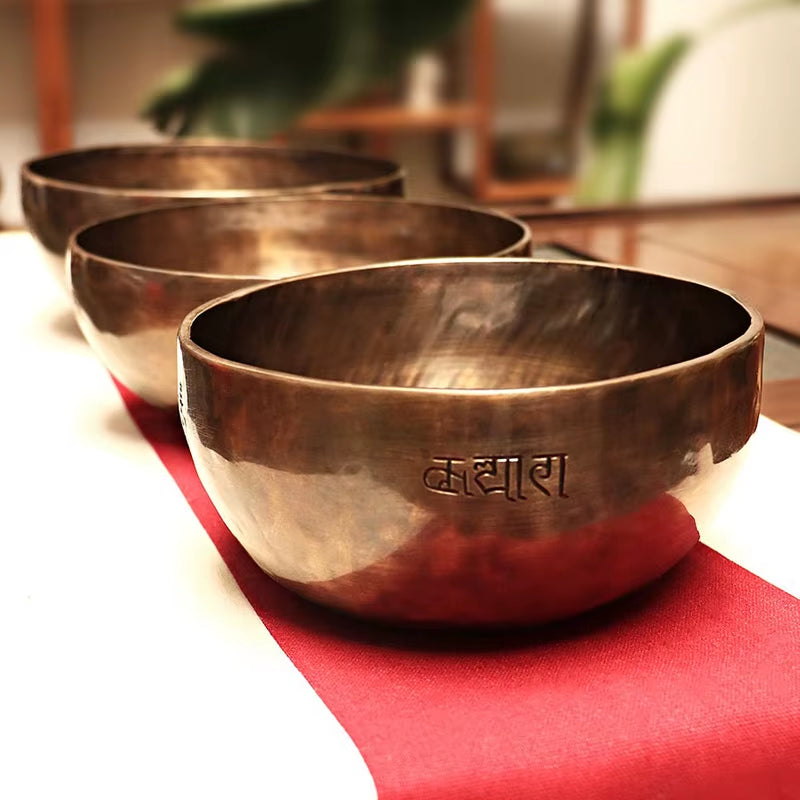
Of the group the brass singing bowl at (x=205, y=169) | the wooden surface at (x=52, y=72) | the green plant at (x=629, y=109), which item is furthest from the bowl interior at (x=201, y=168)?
the green plant at (x=629, y=109)

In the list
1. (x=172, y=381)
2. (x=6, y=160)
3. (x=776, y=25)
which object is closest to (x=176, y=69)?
(x=6, y=160)

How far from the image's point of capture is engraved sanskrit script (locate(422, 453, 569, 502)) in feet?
1.42

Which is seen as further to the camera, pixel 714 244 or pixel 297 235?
pixel 714 244

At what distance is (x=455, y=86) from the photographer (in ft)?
8.91

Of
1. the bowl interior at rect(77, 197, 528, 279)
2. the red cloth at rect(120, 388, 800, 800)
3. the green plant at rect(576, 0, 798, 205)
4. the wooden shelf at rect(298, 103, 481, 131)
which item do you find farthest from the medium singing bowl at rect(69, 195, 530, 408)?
the green plant at rect(576, 0, 798, 205)

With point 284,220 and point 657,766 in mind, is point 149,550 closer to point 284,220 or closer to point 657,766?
point 657,766

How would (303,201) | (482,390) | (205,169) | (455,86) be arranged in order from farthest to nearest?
(455,86)
(205,169)
(303,201)
(482,390)

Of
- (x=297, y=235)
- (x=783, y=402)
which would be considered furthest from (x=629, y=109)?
(x=783, y=402)

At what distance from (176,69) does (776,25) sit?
49.5 inches

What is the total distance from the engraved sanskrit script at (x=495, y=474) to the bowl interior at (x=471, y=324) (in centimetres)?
17

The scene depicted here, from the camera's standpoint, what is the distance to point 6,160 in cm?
276

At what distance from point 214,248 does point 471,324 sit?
0.29 metres

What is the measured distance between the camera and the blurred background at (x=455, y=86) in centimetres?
269

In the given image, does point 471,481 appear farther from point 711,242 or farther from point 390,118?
point 390,118
